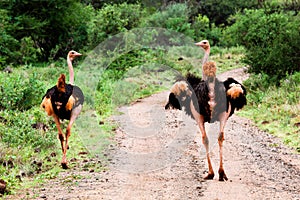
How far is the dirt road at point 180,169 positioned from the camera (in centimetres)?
735

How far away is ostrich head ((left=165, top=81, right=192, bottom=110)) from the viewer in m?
8.23

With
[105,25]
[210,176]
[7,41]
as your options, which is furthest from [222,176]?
[105,25]

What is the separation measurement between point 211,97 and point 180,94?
0.55m

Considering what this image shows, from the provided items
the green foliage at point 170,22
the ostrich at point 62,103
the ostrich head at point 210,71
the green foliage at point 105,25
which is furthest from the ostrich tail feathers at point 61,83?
the green foliage at point 170,22

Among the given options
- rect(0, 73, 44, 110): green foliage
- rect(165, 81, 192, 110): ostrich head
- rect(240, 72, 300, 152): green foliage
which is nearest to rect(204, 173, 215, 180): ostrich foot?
rect(165, 81, 192, 110): ostrich head

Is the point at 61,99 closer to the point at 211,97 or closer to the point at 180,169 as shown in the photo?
the point at 180,169

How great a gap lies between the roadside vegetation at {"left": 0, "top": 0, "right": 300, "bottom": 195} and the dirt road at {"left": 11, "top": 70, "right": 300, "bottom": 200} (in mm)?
548

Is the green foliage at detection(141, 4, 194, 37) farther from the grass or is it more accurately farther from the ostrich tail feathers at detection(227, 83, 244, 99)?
the ostrich tail feathers at detection(227, 83, 244, 99)

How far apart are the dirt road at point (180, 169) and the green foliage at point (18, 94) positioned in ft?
7.30

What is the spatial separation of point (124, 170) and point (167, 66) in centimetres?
1375

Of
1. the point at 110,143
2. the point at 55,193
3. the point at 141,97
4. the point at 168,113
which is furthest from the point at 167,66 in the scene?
the point at 55,193

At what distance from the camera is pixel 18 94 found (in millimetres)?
12523

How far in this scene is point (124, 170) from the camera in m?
8.98

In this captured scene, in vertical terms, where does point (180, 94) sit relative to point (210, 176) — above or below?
above
